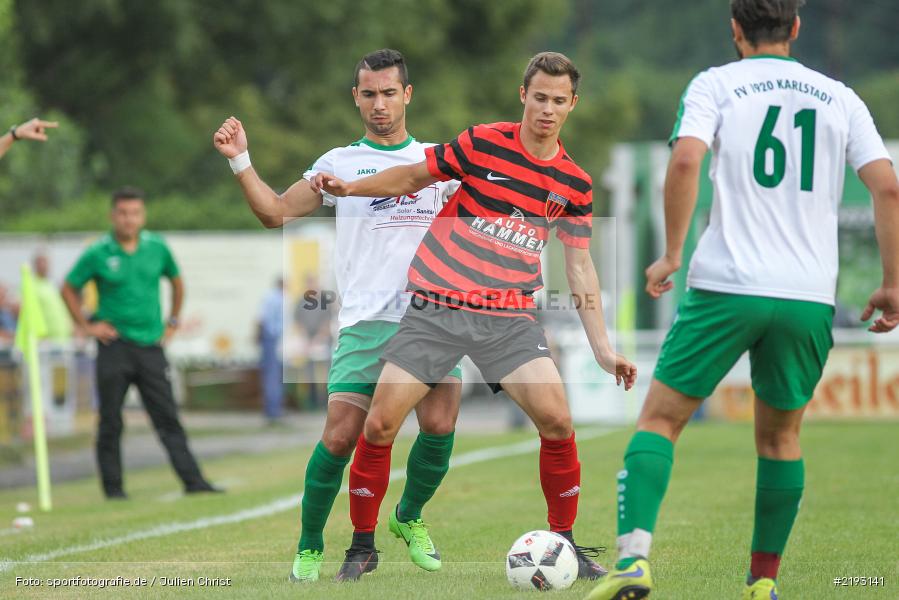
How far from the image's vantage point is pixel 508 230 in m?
6.18

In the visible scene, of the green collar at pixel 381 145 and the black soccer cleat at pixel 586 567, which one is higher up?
the green collar at pixel 381 145

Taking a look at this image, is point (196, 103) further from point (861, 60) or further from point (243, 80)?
point (861, 60)

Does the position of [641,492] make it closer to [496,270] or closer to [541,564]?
[541,564]

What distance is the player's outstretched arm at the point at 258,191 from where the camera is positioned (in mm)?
6258

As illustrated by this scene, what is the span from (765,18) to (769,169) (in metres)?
0.57

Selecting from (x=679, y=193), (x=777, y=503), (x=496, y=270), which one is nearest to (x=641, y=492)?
(x=777, y=503)

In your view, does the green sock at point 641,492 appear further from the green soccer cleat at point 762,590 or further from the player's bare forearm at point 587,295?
the player's bare forearm at point 587,295

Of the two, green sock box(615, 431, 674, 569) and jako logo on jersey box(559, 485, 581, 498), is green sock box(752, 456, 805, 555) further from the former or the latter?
jako logo on jersey box(559, 485, 581, 498)

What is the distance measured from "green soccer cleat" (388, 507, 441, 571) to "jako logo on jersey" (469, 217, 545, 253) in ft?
4.97

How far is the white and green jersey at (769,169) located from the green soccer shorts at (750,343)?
0.16 feet

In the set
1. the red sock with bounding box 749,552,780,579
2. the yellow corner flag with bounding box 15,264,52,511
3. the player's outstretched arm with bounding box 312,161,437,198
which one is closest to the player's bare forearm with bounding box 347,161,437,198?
the player's outstretched arm with bounding box 312,161,437,198

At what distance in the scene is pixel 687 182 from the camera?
4992mm

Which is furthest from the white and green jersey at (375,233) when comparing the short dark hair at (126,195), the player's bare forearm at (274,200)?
the short dark hair at (126,195)

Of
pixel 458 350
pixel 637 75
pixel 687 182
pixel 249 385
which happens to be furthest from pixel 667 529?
pixel 637 75
